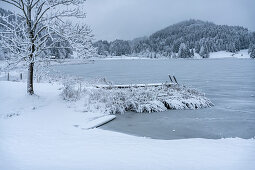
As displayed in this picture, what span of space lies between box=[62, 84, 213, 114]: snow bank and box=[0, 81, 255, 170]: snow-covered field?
330 cm

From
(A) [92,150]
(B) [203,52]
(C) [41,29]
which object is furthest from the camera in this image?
(B) [203,52]

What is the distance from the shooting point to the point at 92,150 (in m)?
7.05

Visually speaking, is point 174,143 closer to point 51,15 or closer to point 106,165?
point 106,165

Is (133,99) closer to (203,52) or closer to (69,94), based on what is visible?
(69,94)

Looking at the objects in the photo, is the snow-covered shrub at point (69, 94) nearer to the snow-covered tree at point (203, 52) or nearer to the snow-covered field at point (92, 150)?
the snow-covered field at point (92, 150)

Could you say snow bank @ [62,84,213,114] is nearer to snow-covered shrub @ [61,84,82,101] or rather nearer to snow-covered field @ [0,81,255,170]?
snow-covered shrub @ [61,84,82,101]

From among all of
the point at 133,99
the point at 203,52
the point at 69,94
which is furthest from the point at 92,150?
the point at 203,52

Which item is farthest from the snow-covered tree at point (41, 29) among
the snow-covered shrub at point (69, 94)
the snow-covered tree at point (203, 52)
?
the snow-covered tree at point (203, 52)

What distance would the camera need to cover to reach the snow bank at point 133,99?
1476 centimetres

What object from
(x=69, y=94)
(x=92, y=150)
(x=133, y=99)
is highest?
(x=69, y=94)

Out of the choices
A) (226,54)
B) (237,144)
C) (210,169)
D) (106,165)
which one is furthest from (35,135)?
(226,54)

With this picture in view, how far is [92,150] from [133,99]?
9090 millimetres

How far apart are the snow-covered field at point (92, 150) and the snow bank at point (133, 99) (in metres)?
3.30

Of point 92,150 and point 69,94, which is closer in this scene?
point 92,150
